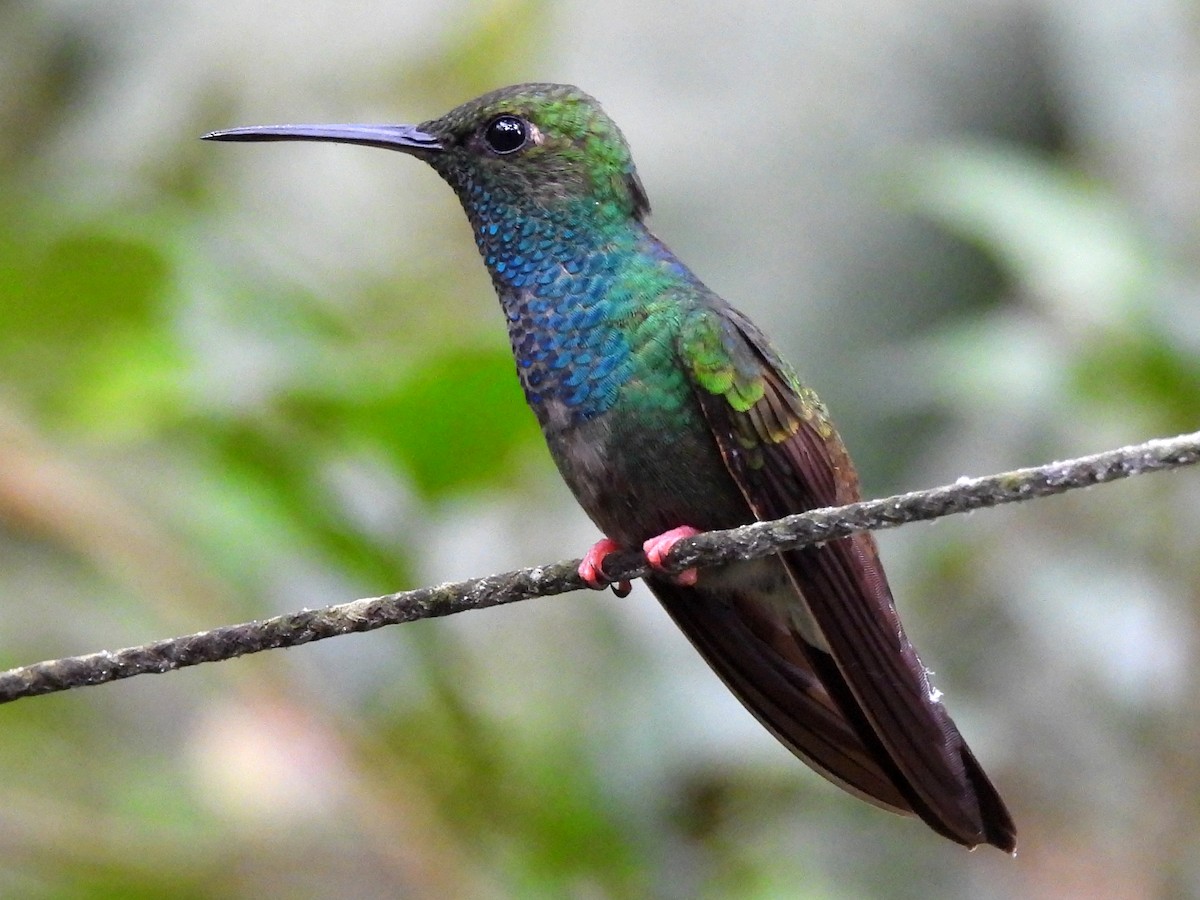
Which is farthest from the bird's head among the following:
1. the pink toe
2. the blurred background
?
the pink toe

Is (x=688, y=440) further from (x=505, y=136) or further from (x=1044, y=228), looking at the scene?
(x=1044, y=228)

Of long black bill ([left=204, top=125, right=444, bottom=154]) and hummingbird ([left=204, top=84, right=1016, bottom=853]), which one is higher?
long black bill ([left=204, top=125, right=444, bottom=154])

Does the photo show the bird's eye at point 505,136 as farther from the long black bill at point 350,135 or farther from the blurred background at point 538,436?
the blurred background at point 538,436

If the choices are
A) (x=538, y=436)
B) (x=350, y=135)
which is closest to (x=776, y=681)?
(x=538, y=436)

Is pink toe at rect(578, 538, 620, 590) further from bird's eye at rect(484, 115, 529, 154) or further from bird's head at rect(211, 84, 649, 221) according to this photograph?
bird's eye at rect(484, 115, 529, 154)

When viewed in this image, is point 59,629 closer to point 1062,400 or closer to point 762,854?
point 762,854

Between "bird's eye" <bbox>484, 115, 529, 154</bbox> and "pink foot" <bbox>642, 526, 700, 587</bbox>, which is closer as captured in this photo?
"pink foot" <bbox>642, 526, 700, 587</bbox>

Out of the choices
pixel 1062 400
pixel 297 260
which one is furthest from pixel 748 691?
pixel 297 260
